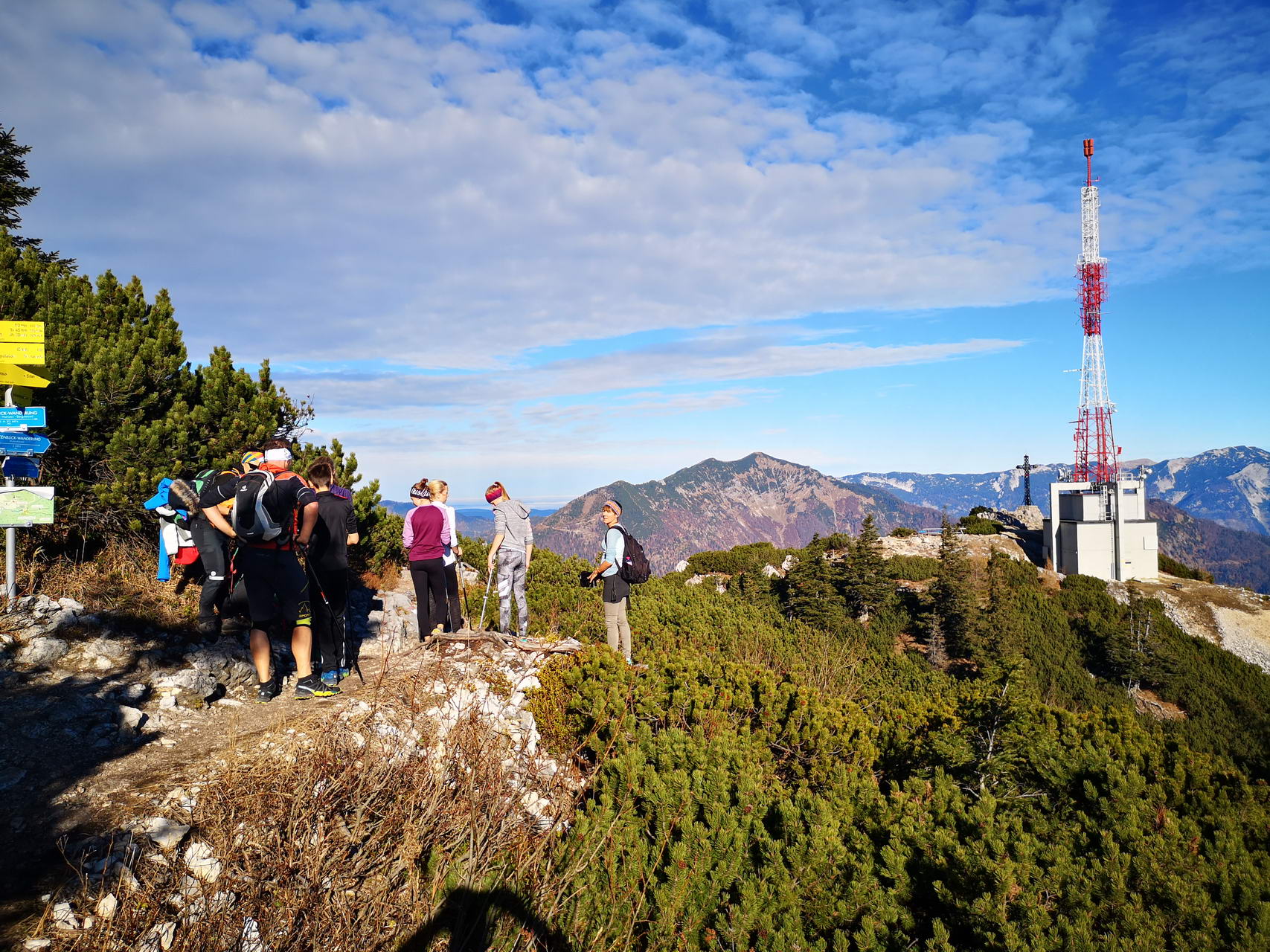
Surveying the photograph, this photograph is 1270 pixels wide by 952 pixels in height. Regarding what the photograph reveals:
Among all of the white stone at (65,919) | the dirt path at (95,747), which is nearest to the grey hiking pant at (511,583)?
the dirt path at (95,747)

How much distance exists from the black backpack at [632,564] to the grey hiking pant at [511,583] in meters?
1.29

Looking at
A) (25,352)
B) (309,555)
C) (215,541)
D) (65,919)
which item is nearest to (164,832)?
(65,919)

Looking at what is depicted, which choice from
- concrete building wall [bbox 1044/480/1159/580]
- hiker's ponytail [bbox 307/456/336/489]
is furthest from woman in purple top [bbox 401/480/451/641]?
concrete building wall [bbox 1044/480/1159/580]

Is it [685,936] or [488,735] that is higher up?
[488,735]

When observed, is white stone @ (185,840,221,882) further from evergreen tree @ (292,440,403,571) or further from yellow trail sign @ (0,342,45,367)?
evergreen tree @ (292,440,403,571)

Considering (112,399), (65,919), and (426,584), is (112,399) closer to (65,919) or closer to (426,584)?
(426,584)

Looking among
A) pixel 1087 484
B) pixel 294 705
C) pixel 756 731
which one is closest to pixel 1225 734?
pixel 1087 484

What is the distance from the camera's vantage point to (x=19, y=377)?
5906 mm

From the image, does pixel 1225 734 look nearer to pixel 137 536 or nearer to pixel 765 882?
pixel 765 882

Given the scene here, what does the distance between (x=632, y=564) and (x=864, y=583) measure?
18.1 meters

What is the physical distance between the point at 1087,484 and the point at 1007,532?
194 inches

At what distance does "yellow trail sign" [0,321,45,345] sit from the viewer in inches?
225

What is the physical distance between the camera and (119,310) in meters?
8.30

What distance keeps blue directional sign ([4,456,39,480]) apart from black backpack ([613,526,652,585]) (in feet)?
18.4
